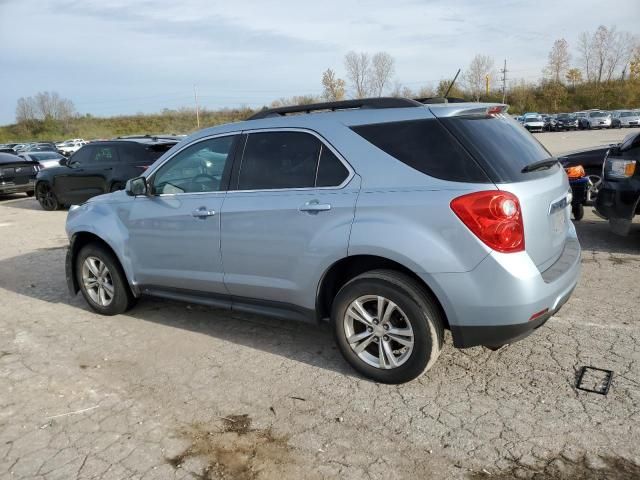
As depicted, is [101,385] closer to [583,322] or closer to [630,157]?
[583,322]

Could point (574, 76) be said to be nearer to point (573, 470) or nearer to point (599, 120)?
A: point (599, 120)

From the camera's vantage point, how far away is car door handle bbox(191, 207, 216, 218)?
426 cm

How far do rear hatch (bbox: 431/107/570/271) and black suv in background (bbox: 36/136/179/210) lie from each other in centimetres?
892

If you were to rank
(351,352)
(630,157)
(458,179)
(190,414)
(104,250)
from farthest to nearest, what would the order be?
(630,157) < (104,250) < (351,352) < (190,414) < (458,179)

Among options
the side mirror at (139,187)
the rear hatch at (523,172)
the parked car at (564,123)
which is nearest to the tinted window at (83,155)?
the side mirror at (139,187)

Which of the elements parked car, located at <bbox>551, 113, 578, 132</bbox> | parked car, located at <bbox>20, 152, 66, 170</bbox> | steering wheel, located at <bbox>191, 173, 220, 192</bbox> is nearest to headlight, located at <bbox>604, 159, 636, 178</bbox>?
steering wheel, located at <bbox>191, 173, 220, 192</bbox>

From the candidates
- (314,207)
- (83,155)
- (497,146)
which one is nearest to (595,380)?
(497,146)

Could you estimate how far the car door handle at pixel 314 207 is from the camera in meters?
3.62

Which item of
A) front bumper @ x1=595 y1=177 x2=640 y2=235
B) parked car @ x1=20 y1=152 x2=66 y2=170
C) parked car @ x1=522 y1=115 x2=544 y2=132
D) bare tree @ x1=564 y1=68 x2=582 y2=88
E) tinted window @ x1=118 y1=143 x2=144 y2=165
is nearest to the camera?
front bumper @ x1=595 y1=177 x2=640 y2=235

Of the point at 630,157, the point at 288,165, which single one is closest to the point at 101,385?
the point at 288,165

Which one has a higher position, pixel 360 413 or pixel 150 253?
pixel 150 253

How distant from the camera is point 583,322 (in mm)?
4492

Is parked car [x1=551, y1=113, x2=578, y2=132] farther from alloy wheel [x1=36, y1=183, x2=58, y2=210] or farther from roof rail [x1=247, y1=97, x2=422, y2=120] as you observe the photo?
roof rail [x1=247, y1=97, x2=422, y2=120]

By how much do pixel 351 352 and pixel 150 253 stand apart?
2.08 meters
